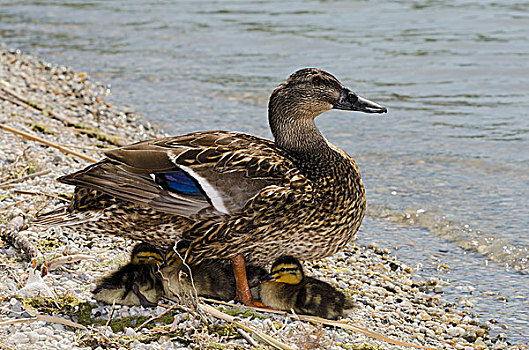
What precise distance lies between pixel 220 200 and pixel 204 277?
17.0 inches

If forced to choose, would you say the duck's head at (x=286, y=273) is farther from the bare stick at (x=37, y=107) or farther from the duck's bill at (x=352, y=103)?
the bare stick at (x=37, y=107)

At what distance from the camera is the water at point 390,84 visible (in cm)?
536

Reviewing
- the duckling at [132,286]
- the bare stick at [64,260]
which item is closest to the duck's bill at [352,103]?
the duckling at [132,286]

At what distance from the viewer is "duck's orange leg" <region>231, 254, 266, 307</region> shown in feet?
12.5

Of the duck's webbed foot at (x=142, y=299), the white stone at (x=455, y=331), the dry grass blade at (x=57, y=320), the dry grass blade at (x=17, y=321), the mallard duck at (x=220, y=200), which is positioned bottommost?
the white stone at (x=455, y=331)

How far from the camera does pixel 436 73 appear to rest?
9.83 m

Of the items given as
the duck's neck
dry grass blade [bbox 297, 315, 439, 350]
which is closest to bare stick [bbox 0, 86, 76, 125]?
the duck's neck

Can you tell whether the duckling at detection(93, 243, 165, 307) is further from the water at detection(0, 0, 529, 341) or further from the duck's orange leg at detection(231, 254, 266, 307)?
the water at detection(0, 0, 529, 341)

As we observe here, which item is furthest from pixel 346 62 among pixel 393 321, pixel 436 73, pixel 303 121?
pixel 393 321

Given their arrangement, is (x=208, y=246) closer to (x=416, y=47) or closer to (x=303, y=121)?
(x=303, y=121)

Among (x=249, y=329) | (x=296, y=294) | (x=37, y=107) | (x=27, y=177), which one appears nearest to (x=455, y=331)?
(x=296, y=294)

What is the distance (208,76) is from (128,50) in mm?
2477

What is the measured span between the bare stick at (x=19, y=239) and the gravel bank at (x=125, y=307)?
1.5 inches

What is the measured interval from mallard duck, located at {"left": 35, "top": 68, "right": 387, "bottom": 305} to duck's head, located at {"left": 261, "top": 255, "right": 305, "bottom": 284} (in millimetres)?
70
